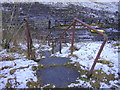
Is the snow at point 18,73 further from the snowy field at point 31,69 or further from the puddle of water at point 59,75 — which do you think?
the puddle of water at point 59,75

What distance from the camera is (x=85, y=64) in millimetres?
4637

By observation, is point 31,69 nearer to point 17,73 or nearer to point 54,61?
point 17,73

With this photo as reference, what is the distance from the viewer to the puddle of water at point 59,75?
3.74 meters

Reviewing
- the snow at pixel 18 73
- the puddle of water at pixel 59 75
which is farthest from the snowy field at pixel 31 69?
the puddle of water at pixel 59 75

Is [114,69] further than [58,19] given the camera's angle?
No

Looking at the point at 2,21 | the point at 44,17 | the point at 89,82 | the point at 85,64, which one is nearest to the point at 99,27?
the point at 44,17

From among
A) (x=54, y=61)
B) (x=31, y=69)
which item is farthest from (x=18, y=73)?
(x=54, y=61)

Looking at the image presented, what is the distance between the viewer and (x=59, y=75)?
13.2 feet

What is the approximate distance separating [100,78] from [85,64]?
2.70 ft

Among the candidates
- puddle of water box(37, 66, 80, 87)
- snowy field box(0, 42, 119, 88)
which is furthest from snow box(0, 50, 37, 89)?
puddle of water box(37, 66, 80, 87)

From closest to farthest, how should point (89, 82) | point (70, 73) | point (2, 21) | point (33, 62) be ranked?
point (89, 82) → point (70, 73) → point (33, 62) → point (2, 21)

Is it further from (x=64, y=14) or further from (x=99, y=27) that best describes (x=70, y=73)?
(x=64, y=14)

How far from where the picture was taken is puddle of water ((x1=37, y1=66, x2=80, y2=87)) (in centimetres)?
374

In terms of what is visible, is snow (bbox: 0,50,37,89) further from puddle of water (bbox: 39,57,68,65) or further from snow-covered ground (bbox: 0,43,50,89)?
puddle of water (bbox: 39,57,68,65)
